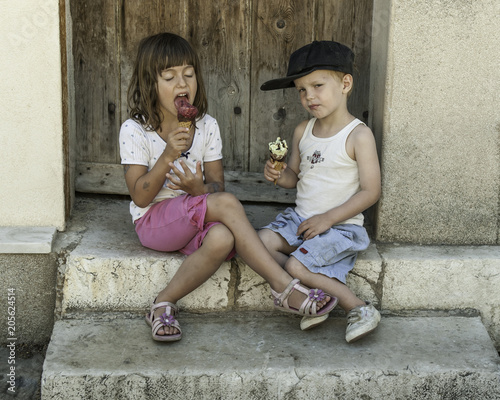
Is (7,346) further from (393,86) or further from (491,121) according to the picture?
(491,121)

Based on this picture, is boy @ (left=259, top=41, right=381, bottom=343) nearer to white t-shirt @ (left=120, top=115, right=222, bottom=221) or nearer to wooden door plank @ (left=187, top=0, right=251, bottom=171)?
white t-shirt @ (left=120, top=115, right=222, bottom=221)

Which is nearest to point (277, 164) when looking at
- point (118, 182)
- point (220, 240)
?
point (220, 240)

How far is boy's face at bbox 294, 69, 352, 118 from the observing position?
289 centimetres

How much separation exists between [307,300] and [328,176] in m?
0.63

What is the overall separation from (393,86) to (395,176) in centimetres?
44

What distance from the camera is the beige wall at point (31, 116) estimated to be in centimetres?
300

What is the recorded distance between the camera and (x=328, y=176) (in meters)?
2.96

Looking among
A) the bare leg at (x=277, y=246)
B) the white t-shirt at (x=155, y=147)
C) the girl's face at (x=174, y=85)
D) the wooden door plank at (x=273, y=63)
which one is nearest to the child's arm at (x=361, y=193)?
Answer: the bare leg at (x=277, y=246)

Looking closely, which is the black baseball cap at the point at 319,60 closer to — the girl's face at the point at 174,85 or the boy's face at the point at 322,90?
the boy's face at the point at 322,90

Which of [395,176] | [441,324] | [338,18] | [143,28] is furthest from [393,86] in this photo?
[143,28]

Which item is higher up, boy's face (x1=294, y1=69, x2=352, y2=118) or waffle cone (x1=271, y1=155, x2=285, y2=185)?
boy's face (x1=294, y1=69, x2=352, y2=118)

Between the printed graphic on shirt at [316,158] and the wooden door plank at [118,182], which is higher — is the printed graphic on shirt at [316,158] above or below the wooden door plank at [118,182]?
above

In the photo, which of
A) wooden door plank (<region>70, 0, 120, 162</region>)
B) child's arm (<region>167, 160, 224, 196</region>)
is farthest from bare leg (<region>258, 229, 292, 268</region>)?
wooden door plank (<region>70, 0, 120, 162</region>)

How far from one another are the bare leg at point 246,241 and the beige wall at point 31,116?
2.96ft
